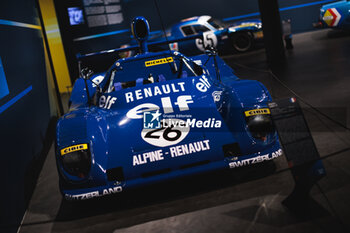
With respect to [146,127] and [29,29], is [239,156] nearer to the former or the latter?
[146,127]

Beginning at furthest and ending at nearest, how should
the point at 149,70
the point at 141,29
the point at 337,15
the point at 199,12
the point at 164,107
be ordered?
the point at 199,12, the point at 337,15, the point at 141,29, the point at 149,70, the point at 164,107

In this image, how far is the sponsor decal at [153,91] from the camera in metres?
3.77

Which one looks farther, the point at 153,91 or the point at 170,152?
the point at 153,91

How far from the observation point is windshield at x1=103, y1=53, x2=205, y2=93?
4344mm

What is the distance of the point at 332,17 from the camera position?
32.9 ft

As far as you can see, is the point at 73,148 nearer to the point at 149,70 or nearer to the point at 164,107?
the point at 164,107

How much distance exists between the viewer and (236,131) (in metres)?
3.15

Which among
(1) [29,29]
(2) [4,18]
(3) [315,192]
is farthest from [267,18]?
→ (3) [315,192]

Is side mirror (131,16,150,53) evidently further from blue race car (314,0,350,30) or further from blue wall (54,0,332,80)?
blue wall (54,0,332,80)

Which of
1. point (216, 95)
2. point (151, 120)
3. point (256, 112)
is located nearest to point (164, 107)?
point (151, 120)

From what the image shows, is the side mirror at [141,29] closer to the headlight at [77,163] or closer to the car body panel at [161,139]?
the car body panel at [161,139]

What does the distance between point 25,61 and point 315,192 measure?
3.93m

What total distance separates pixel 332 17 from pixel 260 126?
8072 millimetres

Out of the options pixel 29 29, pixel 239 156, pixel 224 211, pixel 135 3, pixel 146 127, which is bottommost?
pixel 224 211
